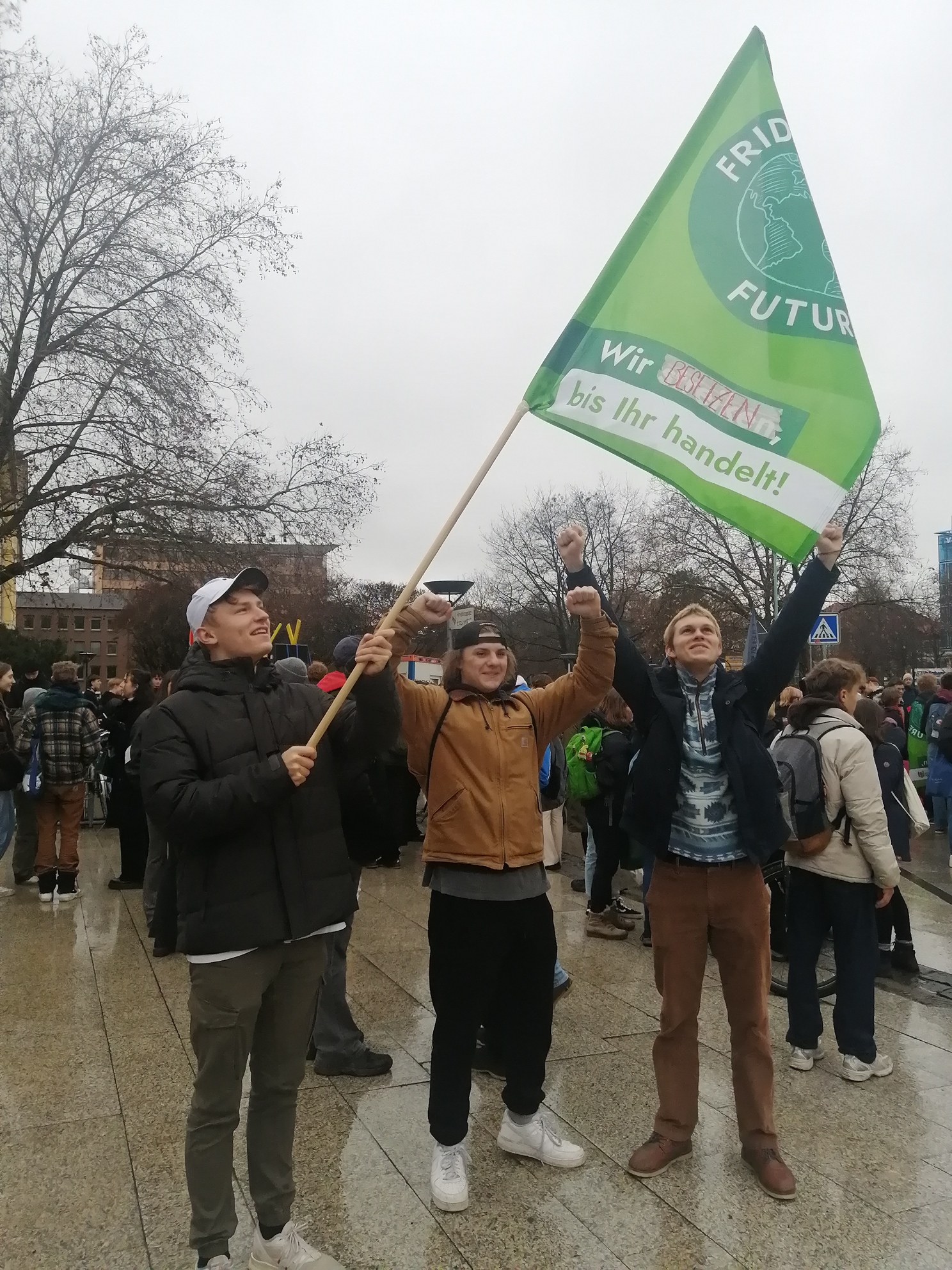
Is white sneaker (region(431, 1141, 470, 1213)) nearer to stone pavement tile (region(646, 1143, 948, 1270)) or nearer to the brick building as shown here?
stone pavement tile (region(646, 1143, 948, 1270))

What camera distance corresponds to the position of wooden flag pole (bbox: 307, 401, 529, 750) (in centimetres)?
272

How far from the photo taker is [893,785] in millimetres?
5941

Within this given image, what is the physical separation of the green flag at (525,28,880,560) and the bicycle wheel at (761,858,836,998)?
8.34 ft

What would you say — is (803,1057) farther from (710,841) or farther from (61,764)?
(61,764)

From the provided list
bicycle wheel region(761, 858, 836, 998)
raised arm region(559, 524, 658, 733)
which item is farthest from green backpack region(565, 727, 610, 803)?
raised arm region(559, 524, 658, 733)

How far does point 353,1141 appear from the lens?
11.7 feet

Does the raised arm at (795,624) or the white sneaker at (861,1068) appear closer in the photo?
the raised arm at (795,624)

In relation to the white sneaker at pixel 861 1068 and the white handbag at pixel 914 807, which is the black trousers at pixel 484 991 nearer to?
the white sneaker at pixel 861 1068

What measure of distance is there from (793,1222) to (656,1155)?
482mm

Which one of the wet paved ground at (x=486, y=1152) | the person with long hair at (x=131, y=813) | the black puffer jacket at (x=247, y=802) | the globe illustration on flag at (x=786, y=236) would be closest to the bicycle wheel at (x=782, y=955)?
the wet paved ground at (x=486, y=1152)

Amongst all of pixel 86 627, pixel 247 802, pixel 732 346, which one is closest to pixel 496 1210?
pixel 247 802

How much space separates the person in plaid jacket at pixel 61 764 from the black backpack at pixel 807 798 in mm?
5890

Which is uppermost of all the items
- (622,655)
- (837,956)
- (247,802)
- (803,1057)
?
(622,655)

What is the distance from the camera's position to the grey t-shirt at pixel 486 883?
328 cm
